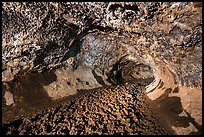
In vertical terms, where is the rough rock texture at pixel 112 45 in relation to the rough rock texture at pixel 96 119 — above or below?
above

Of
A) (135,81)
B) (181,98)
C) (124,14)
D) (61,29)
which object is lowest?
(135,81)

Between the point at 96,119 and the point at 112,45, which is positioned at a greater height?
the point at 112,45

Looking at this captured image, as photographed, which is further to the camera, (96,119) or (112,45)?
(112,45)

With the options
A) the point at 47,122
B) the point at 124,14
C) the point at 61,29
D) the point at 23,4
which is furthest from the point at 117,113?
the point at 23,4

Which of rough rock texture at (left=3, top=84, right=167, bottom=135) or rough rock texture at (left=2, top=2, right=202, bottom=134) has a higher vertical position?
rough rock texture at (left=2, top=2, right=202, bottom=134)

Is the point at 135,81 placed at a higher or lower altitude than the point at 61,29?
lower

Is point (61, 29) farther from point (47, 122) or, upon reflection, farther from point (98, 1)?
point (47, 122)

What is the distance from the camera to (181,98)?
1934 mm

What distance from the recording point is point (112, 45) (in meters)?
2.44

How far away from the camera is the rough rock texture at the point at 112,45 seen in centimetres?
175

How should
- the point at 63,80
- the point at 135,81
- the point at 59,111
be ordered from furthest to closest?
the point at 135,81, the point at 63,80, the point at 59,111

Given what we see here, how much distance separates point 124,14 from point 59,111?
2.94 feet

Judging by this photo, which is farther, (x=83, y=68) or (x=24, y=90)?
(x=83, y=68)

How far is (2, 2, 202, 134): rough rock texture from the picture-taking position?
5.73 feet
